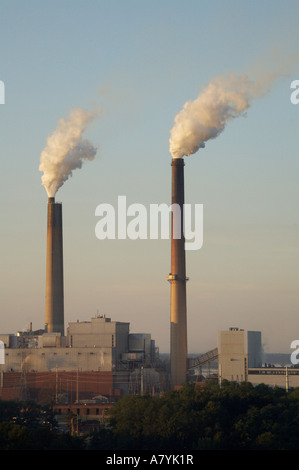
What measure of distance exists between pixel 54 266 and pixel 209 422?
54288mm

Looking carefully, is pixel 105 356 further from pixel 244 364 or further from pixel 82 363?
pixel 244 364

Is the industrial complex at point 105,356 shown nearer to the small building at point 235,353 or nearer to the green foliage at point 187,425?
the small building at point 235,353

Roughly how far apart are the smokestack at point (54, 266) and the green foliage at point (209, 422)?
1613 inches

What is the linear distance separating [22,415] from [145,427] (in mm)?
19111

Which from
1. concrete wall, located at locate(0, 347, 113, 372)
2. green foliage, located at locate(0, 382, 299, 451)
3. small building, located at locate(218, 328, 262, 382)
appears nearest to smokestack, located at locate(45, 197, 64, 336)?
concrete wall, located at locate(0, 347, 113, 372)

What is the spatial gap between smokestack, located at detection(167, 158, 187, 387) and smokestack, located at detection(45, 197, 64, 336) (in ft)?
54.8

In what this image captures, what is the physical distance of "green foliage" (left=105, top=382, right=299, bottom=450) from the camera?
61531 mm

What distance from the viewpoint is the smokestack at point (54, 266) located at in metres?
118
